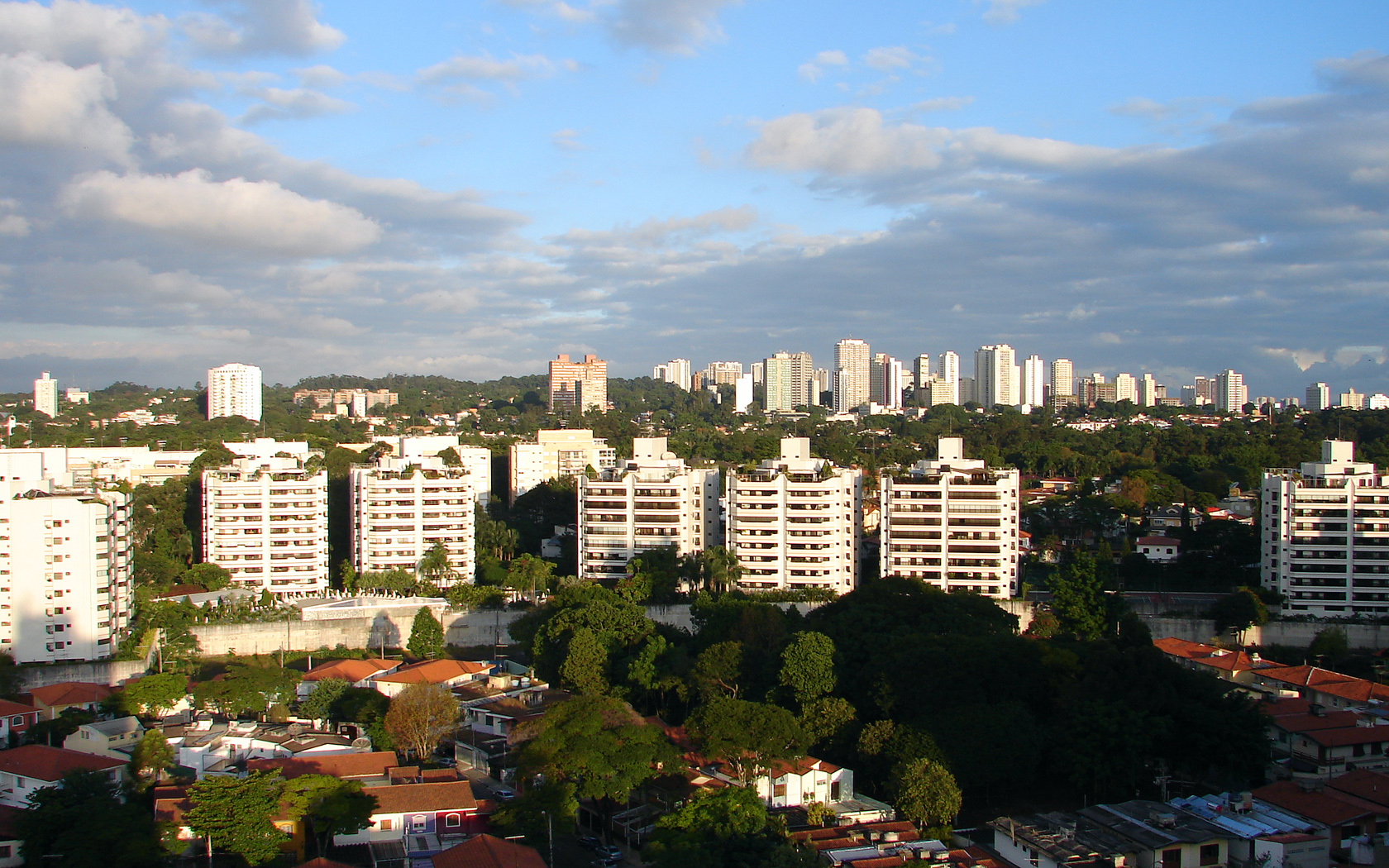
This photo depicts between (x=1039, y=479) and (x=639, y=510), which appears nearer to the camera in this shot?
(x=639, y=510)

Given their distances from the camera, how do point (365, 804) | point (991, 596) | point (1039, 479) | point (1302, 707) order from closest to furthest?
point (365, 804) → point (1302, 707) → point (991, 596) → point (1039, 479)

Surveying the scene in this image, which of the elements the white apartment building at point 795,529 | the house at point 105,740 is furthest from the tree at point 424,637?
the white apartment building at point 795,529

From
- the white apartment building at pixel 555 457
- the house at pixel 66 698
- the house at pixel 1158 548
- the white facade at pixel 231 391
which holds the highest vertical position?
the white facade at pixel 231 391

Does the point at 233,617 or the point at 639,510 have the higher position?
the point at 639,510

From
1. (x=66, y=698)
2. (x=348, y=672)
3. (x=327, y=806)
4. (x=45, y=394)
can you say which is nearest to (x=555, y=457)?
(x=348, y=672)

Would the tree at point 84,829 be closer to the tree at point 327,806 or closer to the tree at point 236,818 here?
the tree at point 236,818

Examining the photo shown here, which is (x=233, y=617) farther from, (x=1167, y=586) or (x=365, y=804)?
(x=1167, y=586)

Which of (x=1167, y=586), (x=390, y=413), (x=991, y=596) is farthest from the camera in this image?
(x=390, y=413)

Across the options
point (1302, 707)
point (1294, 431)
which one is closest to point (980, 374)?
point (1294, 431)
